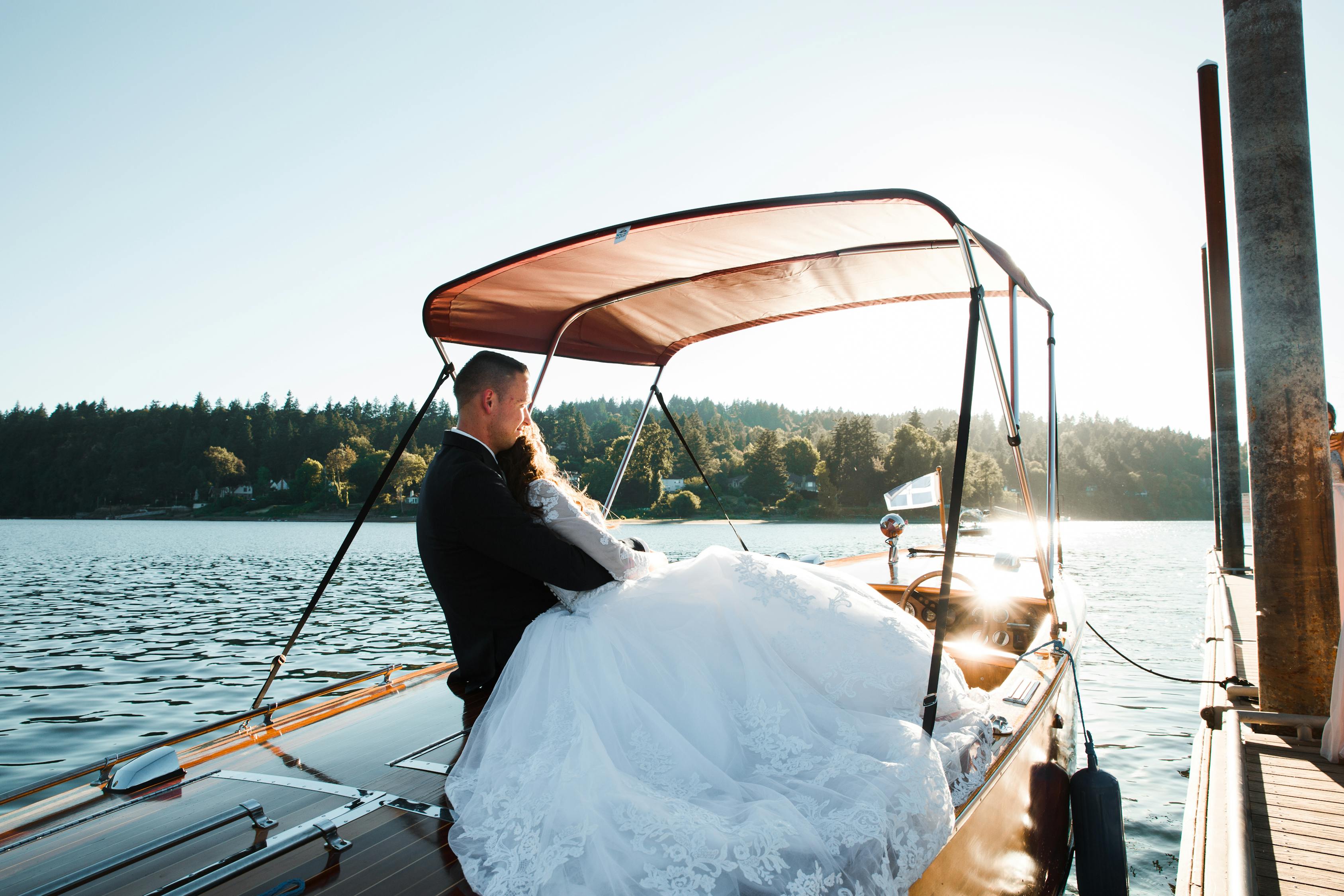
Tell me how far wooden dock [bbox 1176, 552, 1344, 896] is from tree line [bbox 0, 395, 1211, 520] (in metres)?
48.8

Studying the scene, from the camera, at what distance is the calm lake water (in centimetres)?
621

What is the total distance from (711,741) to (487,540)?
3.05 feet

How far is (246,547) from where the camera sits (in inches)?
1222

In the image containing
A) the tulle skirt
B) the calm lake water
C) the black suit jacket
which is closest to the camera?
the tulle skirt

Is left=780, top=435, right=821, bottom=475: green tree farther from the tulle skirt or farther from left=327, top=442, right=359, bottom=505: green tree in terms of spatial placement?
the tulle skirt

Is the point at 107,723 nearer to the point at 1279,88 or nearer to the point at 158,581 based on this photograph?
the point at 1279,88

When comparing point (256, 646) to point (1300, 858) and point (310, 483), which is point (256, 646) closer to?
point (1300, 858)

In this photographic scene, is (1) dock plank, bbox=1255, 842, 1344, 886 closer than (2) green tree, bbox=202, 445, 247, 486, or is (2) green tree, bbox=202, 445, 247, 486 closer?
(1) dock plank, bbox=1255, 842, 1344, 886

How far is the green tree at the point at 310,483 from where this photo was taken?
65.4m

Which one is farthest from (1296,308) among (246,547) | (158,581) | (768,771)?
(246,547)

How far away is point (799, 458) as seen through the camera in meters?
67.4

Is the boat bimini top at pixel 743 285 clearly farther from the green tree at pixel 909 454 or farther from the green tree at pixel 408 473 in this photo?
the green tree at pixel 909 454

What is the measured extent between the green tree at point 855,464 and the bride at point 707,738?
57408 mm

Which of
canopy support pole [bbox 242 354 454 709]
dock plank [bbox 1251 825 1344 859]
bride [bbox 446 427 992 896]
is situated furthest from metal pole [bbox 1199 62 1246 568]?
canopy support pole [bbox 242 354 454 709]
